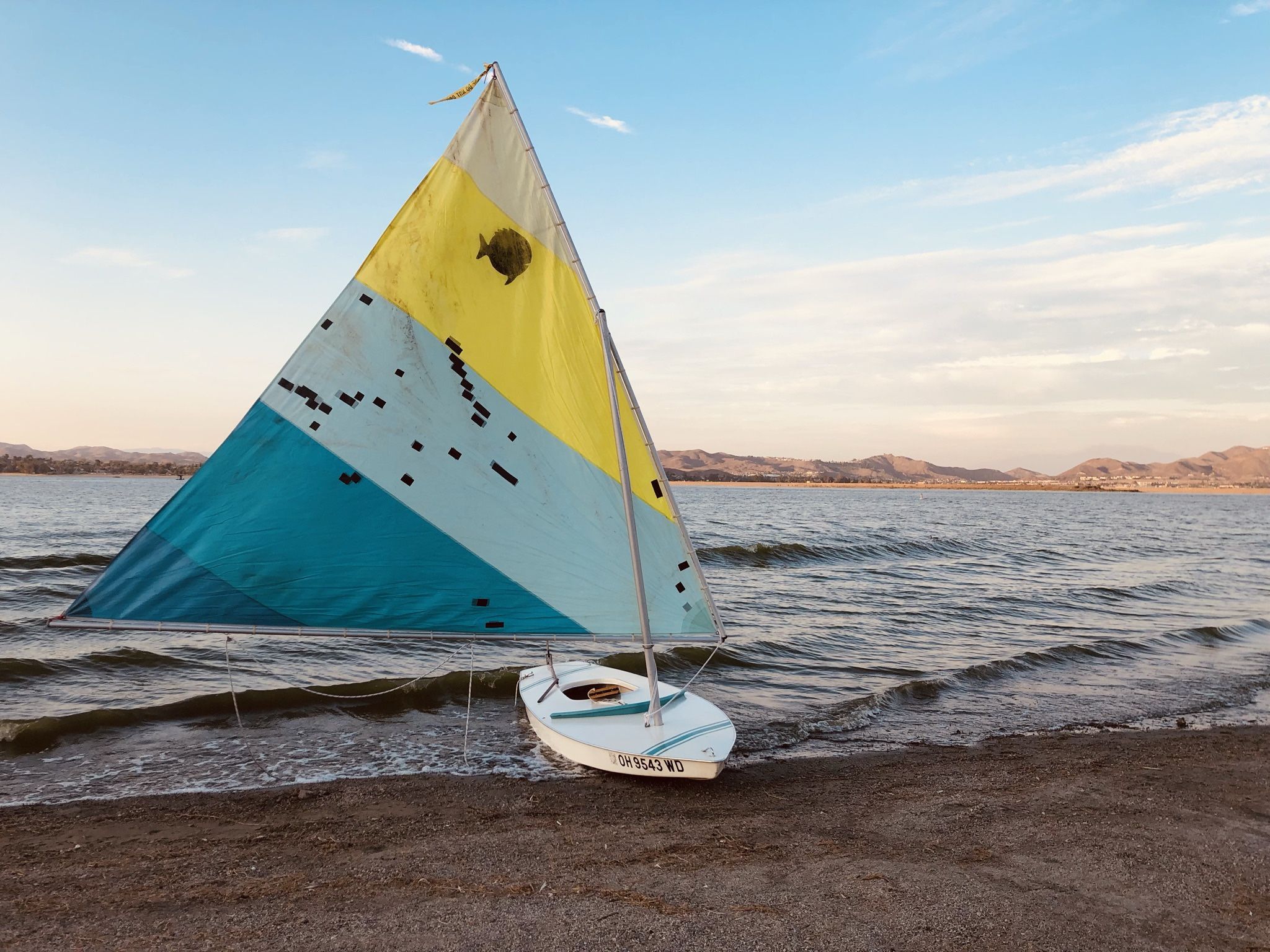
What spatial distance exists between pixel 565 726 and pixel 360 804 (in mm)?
2354

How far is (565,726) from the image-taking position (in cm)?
944

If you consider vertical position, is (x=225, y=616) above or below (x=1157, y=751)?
above

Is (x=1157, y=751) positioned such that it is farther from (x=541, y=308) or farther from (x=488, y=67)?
(x=488, y=67)

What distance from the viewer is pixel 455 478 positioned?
26.5 ft

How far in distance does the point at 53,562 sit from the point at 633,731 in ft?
91.7

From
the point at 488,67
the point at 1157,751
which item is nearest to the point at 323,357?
the point at 488,67

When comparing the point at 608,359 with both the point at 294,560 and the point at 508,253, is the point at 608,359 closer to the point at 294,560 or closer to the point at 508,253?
the point at 508,253

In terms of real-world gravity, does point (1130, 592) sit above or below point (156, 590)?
below

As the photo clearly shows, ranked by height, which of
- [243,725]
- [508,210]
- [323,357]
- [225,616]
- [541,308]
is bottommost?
[243,725]

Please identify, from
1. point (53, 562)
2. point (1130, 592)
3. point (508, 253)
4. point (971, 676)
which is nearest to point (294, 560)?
point (508, 253)

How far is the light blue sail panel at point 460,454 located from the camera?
791cm

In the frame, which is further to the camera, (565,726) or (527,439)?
(565,726)

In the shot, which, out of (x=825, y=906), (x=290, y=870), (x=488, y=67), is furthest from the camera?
(x=488, y=67)

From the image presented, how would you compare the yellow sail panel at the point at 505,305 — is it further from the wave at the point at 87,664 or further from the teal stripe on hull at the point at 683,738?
the wave at the point at 87,664
